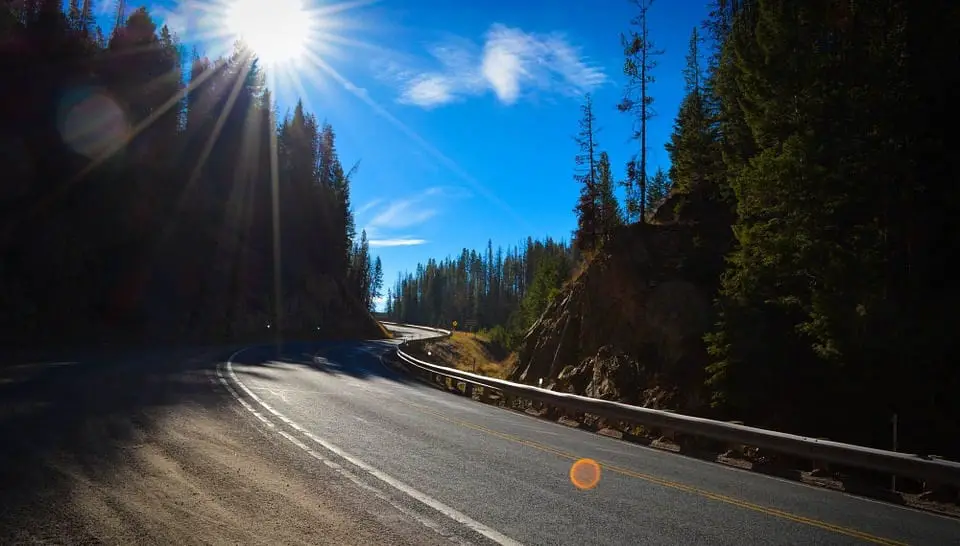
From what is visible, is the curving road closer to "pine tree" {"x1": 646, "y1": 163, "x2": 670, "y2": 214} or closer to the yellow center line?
the yellow center line

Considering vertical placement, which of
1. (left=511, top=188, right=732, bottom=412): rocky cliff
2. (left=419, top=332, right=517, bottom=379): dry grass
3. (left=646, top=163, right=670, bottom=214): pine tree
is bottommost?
(left=419, top=332, right=517, bottom=379): dry grass

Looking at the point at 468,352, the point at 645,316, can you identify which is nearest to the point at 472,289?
the point at 468,352

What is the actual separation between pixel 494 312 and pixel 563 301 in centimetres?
10784

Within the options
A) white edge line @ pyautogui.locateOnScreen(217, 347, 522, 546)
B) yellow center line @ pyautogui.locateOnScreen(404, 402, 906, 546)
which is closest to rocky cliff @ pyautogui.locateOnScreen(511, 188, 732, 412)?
yellow center line @ pyautogui.locateOnScreen(404, 402, 906, 546)

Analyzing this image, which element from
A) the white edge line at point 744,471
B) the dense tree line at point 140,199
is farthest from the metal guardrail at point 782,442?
the dense tree line at point 140,199

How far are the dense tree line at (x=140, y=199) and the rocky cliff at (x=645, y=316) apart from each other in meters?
24.9

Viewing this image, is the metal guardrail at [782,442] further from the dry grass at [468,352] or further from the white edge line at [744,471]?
the dry grass at [468,352]

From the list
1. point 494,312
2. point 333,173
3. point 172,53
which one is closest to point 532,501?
point 172,53

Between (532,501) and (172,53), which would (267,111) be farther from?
(532,501)

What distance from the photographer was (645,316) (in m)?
18.9

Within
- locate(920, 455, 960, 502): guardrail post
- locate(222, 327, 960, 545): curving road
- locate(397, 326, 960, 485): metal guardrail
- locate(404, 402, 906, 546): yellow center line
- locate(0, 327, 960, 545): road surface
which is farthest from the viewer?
locate(920, 455, 960, 502): guardrail post

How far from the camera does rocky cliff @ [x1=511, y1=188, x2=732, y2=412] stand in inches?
671

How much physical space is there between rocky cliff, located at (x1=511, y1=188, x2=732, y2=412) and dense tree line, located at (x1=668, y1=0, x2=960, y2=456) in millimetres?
3225

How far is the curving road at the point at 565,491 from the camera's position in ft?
16.5
